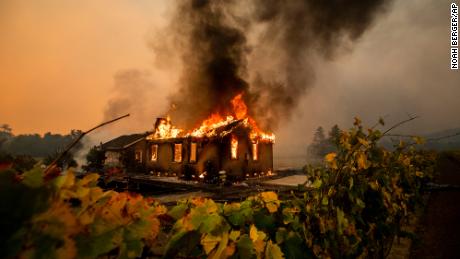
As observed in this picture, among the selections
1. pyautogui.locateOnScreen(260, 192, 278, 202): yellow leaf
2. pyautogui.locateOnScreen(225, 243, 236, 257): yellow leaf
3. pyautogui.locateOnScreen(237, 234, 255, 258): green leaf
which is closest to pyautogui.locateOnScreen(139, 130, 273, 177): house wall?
pyautogui.locateOnScreen(260, 192, 278, 202): yellow leaf

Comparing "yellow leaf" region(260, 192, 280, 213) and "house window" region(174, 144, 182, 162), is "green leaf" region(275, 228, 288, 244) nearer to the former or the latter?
"yellow leaf" region(260, 192, 280, 213)

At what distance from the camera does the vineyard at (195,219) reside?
0.83 meters

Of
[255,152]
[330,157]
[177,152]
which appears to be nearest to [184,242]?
[330,157]

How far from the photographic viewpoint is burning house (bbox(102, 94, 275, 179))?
25.3 m

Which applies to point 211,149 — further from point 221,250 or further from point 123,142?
point 221,250

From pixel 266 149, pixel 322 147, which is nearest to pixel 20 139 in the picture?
pixel 266 149

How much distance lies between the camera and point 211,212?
1951mm

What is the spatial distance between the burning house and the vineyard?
20934 mm

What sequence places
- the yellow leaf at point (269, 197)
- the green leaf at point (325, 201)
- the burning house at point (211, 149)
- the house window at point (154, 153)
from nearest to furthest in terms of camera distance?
the yellow leaf at point (269, 197) < the green leaf at point (325, 201) < the burning house at point (211, 149) < the house window at point (154, 153)

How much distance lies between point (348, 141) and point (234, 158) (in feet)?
74.4

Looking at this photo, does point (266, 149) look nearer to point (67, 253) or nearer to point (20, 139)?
point (67, 253)

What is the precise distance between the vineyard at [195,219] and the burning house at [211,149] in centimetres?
2093

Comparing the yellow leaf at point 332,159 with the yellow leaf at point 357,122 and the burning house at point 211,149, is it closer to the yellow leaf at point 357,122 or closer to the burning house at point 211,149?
the yellow leaf at point 357,122

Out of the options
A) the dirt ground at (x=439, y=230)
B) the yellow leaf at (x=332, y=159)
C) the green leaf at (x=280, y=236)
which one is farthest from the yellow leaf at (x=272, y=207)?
the dirt ground at (x=439, y=230)
